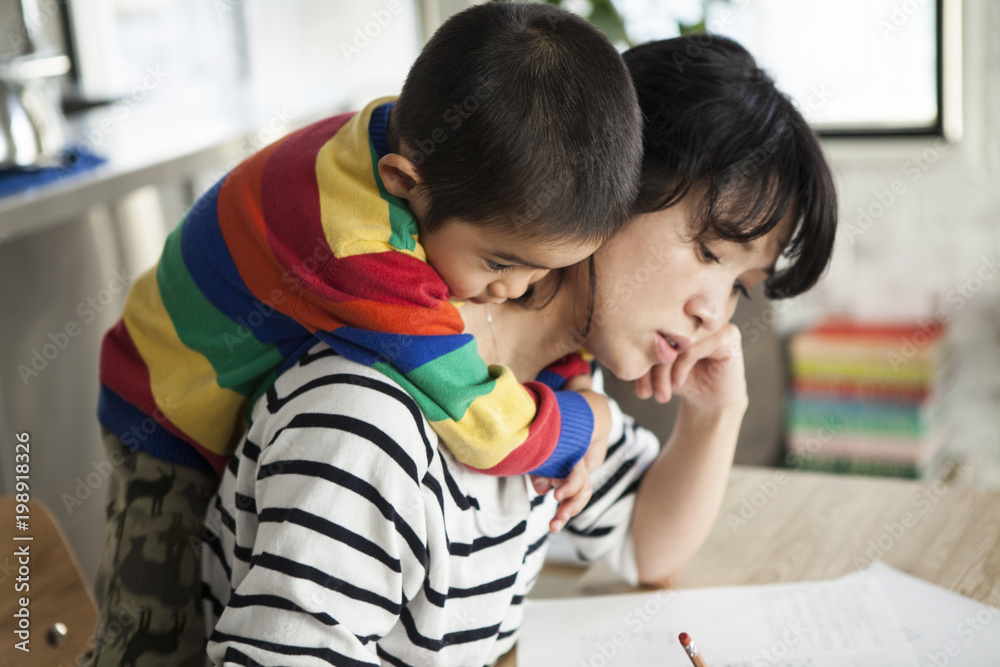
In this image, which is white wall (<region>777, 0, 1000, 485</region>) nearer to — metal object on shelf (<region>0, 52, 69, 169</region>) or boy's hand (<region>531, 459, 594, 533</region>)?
boy's hand (<region>531, 459, 594, 533</region>)

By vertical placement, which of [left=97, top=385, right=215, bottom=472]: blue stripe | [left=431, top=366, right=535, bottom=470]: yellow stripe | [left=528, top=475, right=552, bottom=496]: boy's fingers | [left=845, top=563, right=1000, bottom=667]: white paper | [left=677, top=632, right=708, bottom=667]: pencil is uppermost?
[left=431, top=366, right=535, bottom=470]: yellow stripe

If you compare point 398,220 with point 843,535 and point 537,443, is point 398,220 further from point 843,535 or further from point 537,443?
point 843,535

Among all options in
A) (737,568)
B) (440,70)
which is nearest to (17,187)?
(440,70)

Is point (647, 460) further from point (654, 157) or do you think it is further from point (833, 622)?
point (654, 157)

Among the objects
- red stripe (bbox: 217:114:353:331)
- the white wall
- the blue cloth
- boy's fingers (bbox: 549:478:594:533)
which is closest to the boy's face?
red stripe (bbox: 217:114:353:331)

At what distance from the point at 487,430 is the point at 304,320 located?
0.19 metres

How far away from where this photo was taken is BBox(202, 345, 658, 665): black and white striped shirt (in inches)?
27.7

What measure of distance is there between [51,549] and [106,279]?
1401 millimetres

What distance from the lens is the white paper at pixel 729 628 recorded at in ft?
2.99

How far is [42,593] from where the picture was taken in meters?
0.95

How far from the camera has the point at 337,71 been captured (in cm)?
A: 349

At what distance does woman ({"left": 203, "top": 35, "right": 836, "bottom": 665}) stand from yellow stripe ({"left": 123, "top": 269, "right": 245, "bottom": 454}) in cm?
7

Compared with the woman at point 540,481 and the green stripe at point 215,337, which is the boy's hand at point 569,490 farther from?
the green stripe at point 215,337

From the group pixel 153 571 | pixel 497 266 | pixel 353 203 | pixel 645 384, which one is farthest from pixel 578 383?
pixel 153 571
